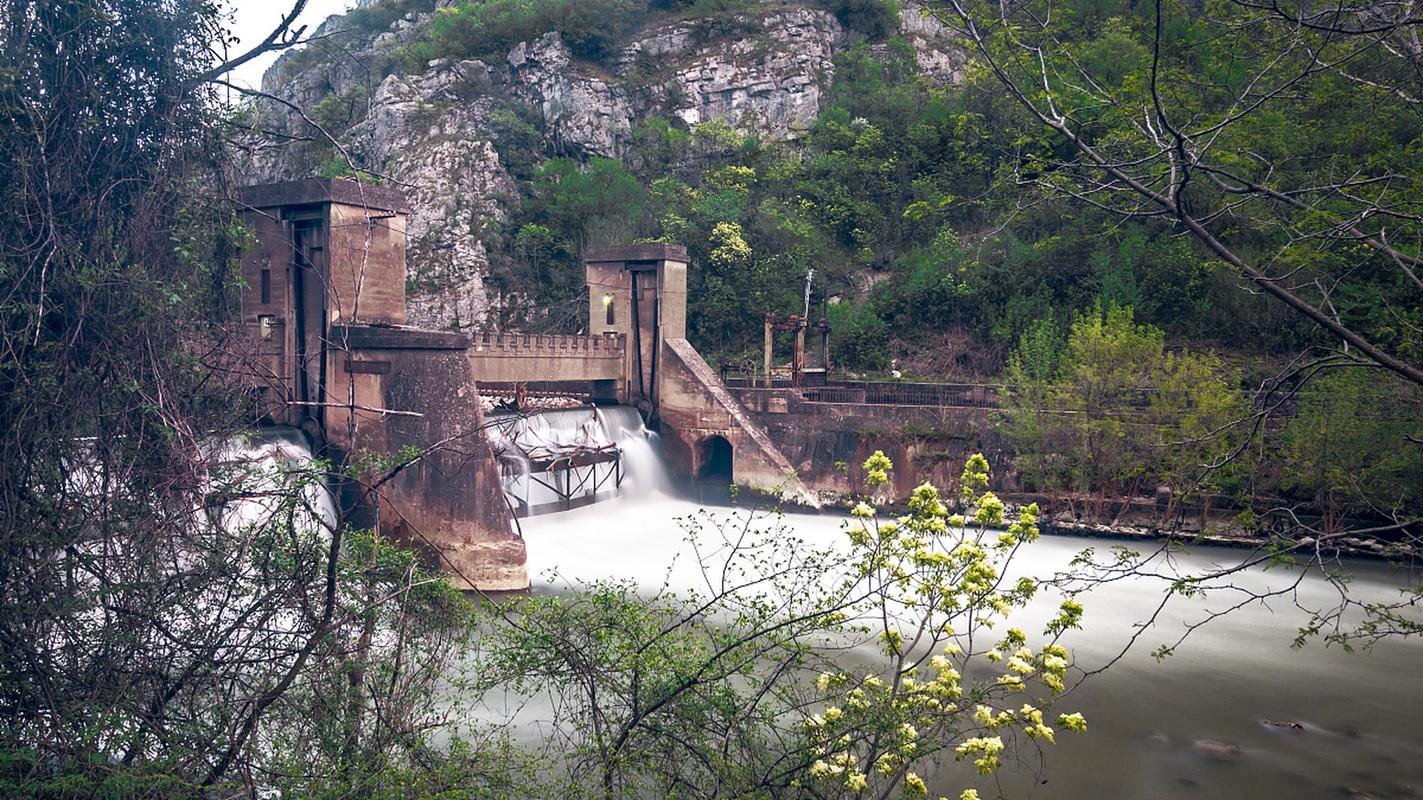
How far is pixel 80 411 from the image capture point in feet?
17.6

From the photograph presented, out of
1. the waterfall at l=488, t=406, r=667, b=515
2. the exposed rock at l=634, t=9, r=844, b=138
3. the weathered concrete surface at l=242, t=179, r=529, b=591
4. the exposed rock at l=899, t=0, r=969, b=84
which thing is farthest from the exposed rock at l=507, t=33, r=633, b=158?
the weathered concrete surface at l=242, t=179, r=529, b=591

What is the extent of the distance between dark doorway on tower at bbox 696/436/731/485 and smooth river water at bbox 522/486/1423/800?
487cm

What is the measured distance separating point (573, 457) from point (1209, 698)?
482 inches

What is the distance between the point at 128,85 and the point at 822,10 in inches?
1822

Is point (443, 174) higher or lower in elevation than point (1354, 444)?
higher

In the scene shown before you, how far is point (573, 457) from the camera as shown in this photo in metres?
20.3

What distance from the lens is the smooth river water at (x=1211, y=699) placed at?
10273 mm

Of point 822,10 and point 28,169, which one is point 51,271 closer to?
point 28,169

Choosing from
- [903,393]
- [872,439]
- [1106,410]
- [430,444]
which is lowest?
[872,439]

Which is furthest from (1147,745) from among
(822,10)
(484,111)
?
(822,10)

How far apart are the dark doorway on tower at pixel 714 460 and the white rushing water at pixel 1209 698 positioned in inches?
189

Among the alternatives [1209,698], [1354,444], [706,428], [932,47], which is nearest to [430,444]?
[706,428]

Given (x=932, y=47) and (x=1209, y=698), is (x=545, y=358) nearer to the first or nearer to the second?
(x=1209, y=698)

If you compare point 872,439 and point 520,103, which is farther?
point 520,103
